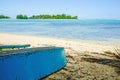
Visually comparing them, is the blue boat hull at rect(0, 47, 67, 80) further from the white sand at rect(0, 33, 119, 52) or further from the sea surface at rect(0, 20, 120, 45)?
the sea surface at rect(0, 20, 120, 45)

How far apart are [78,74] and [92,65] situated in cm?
90

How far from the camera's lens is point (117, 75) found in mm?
4961

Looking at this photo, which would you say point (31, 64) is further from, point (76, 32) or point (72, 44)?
point (76, 32)

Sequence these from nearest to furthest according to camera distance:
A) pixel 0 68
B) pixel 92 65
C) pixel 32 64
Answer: pixel 0 68 < pixel 32 64 < pixel 92 65

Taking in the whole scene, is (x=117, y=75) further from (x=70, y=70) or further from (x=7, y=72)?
(x=7, y=72)

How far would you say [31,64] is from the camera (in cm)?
421

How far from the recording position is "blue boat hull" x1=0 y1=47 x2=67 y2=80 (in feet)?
11.9

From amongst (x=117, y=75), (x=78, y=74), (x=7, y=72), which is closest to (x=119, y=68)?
(x=117, y=75)

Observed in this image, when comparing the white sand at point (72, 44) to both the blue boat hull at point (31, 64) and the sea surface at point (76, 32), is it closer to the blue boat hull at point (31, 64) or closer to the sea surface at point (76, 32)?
the sea surface at point (76, 32)

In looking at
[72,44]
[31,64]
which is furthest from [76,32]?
[31,64]

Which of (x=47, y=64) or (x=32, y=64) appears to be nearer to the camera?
(x=32, y=64)

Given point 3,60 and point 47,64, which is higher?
point 3,60

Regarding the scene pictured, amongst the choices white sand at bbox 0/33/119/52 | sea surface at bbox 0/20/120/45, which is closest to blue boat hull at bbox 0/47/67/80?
white sand at bbox 0/33/119/52

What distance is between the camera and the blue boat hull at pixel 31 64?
362 cm
